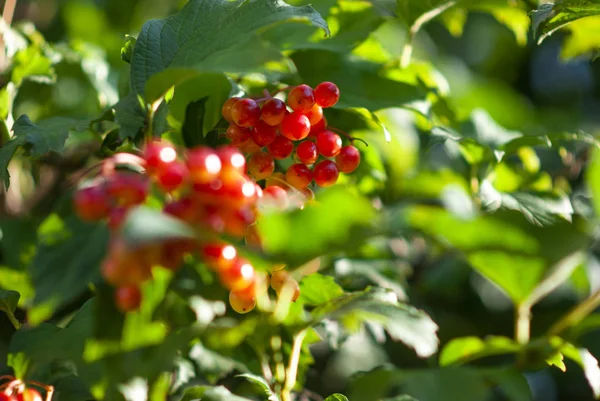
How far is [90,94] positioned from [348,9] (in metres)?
0.80

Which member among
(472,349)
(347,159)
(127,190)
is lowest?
(472,349)

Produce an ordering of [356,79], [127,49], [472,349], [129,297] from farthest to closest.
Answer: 1. [356,79]
2. [127,49]
3. [472,349]
4. [129,297]

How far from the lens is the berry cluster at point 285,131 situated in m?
0.89

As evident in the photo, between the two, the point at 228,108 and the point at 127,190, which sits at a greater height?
the point at 127,190

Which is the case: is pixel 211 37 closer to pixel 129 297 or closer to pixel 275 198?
pixel 275 198

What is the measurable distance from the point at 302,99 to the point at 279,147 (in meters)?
0.07

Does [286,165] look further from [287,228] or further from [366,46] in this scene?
[287,228]

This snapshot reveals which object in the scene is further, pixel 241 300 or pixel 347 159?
pixel 347 159

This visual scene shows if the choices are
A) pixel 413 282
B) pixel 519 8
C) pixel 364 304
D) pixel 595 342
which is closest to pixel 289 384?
pixel 364 304

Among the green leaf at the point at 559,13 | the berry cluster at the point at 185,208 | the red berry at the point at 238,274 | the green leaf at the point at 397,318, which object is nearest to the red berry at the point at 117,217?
the berry cluster at the point at 185,208

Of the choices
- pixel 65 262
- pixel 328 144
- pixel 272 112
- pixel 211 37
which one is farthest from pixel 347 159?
pixel 65 262

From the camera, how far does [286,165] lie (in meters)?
1.07

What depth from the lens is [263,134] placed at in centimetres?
91

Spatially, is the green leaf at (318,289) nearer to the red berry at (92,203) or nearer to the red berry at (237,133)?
the red berry at (237,133)
